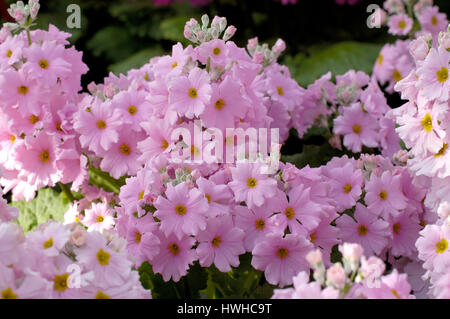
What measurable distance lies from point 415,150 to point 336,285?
0.50m

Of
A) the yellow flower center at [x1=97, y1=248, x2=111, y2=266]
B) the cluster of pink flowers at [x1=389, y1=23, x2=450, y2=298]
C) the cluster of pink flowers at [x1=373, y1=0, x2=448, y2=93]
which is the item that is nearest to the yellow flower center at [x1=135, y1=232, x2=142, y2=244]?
the yellow flower center at [x1=97, y1=248, x2=111, y2=266]

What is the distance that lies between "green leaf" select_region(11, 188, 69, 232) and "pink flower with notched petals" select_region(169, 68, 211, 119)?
0.47m

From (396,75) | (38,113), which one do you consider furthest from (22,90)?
(396,75)

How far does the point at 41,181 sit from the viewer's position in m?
1.41

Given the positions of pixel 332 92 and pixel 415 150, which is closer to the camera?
pixel 415 150

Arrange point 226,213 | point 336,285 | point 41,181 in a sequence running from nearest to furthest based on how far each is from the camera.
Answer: point 336,285 → point 226,213 → point 41,181

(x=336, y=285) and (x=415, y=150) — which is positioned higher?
(x=415, y=150)

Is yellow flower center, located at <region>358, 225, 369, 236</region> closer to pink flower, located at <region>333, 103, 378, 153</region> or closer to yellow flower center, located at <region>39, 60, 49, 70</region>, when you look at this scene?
pink flower, located at <region>333, 103, 378, 153</region>

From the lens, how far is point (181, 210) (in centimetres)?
Result: 117

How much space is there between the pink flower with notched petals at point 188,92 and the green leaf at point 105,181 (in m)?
0.32

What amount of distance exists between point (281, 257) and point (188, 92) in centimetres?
33

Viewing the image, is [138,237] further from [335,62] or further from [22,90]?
[335,62]

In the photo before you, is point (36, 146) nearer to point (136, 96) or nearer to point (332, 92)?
point (136, 96)
